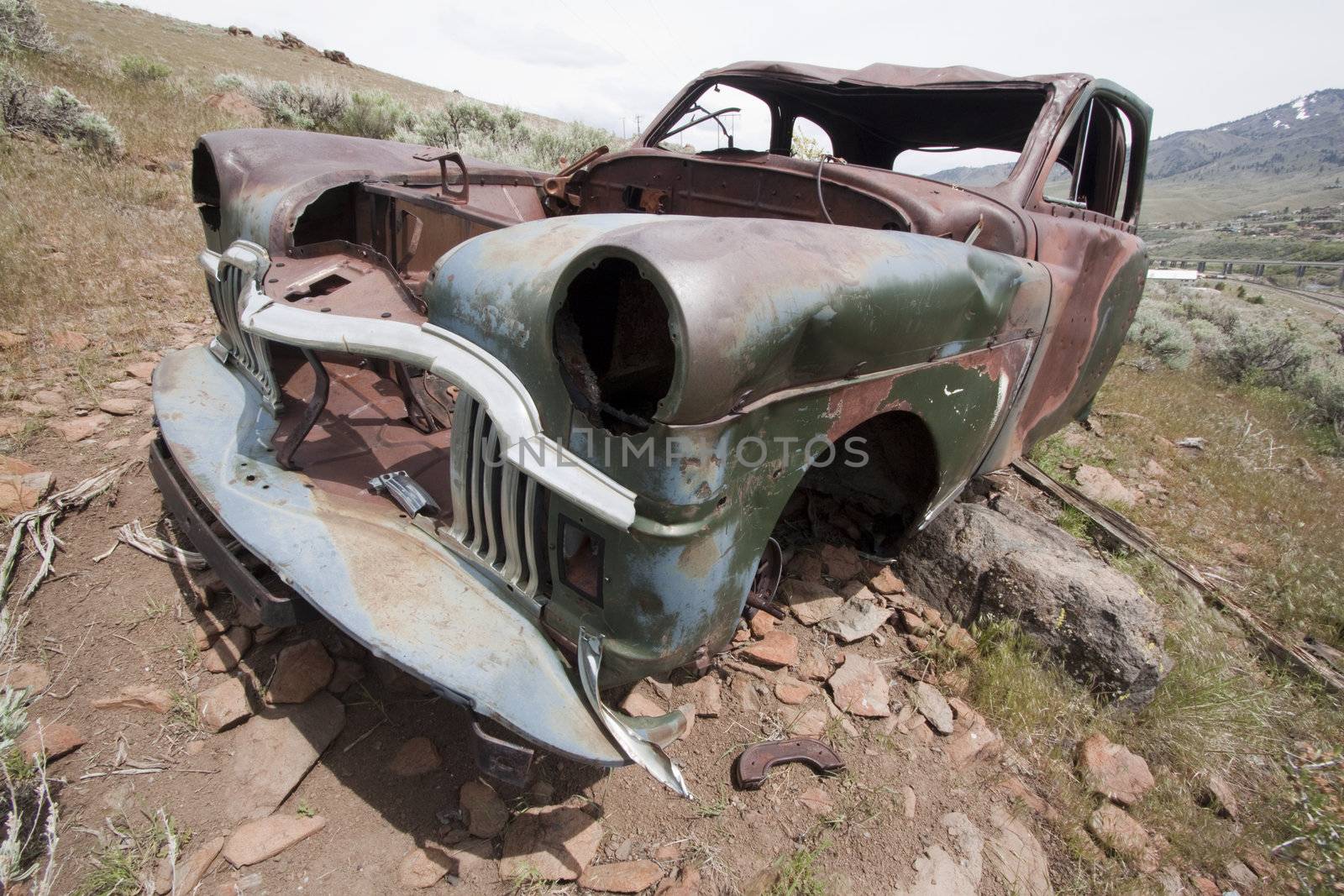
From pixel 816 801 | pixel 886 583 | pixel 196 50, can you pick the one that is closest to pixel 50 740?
pixel 816 801

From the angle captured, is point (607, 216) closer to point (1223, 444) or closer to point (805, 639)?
point (805, 639)

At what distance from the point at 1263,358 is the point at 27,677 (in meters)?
9.98

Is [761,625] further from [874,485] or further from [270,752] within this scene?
[270,752]

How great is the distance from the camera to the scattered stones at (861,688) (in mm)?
2084

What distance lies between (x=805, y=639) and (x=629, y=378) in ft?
4.11

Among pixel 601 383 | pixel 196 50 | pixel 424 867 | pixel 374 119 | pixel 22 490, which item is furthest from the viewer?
A: pixel 196 50

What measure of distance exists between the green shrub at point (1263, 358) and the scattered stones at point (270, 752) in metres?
8.96

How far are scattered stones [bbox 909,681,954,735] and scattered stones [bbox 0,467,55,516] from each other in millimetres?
3096

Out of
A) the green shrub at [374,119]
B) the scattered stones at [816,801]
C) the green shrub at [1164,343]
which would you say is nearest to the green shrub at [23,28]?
the green shrub at [374,119]

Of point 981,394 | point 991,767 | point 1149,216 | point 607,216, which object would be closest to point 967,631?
point 991,767

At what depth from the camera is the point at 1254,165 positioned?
4427 inches

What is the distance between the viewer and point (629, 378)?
1.49m

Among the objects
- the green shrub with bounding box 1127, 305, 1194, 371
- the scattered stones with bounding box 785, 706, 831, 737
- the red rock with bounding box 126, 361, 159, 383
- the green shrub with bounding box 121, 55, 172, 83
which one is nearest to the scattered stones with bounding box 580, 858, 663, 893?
the scattered stones with bounding box 785, 706, 831, 737

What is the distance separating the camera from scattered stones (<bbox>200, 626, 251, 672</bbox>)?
79.4 inches
